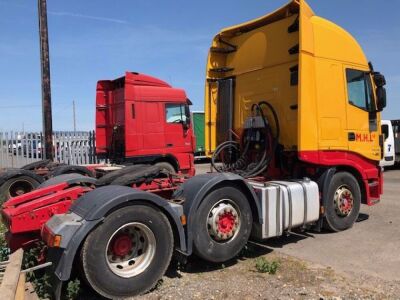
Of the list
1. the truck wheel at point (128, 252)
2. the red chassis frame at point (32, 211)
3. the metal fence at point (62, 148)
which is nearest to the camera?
the truck wheel at point (128, 252)

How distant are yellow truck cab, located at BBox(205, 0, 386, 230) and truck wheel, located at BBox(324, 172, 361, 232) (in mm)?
17

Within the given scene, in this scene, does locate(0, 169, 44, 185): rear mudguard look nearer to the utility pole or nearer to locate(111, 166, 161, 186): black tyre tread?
the utility pole

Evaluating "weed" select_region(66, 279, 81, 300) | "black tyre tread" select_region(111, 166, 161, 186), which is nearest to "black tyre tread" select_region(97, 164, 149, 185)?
"black tyre tread" select_region(111, 166, 161, 186)

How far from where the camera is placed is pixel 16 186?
10664 millimetres

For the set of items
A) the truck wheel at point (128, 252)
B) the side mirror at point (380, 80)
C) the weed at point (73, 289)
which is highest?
the side mirror at point (380, 80)

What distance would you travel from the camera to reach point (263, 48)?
26.9ft

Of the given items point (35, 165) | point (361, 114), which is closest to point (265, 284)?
point (361, 114)

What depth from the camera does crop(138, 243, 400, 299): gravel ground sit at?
16.1 feet

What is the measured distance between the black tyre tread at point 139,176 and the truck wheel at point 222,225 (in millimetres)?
828

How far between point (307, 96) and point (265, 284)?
10.6 ft

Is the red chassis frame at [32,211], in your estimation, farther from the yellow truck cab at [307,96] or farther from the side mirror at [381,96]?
the side mirror at [381,96]

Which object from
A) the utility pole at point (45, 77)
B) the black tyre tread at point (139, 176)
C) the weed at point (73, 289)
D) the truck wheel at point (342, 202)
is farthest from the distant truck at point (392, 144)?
the weed at point (73, 289)

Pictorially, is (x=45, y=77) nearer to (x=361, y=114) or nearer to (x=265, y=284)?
(x=361, y=114)

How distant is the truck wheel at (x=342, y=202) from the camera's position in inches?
303
